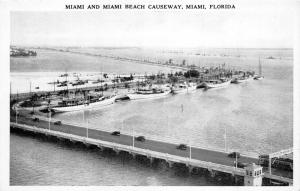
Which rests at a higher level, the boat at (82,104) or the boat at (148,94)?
the boat at (148,94)

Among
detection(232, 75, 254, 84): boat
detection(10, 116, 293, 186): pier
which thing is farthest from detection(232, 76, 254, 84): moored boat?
detection(10, 116, 293, 186): pier

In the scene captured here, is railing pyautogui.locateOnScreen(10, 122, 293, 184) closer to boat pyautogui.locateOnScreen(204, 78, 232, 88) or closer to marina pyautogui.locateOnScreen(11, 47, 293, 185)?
marina pyautogui.locateOnScreen(11, 47, 293, 185)

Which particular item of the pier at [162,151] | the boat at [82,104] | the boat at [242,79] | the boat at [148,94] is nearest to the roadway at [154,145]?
the pier at [162,151]

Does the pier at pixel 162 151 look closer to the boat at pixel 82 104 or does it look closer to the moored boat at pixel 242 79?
the boat at pixel 82 104

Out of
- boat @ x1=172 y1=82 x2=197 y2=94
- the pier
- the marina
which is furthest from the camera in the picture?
boat @ x1=172 y1=82 x2=197 y2=94

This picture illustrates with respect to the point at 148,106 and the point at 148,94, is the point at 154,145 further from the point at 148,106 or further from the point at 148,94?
the point at 148,94
